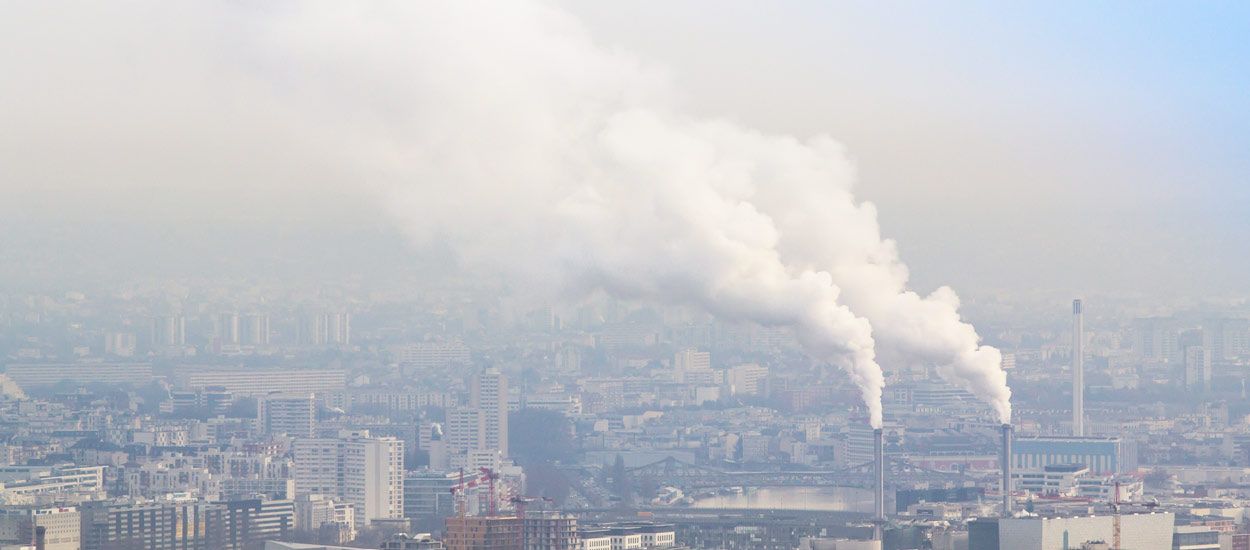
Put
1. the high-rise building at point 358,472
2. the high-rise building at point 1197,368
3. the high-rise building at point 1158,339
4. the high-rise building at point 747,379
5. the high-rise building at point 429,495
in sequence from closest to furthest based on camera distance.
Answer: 1. the high-rise building at point 429,495
2. the high-rise building at point 358,472
3. the high-rise building at point 1158,339
4. the high-rise building at point 1197,368
5. the high-rise building at point 747,379

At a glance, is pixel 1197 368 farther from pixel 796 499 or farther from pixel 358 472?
pixel 358 472

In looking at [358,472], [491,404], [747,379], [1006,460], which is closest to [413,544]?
[1006,460]

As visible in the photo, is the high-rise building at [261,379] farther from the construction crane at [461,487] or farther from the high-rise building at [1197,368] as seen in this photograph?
the high-rise building at [1197,368]

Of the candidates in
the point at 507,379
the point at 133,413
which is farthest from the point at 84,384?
the point at 507,379

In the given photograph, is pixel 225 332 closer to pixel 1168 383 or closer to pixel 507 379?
pixel 507 379

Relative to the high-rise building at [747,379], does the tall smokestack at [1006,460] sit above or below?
below

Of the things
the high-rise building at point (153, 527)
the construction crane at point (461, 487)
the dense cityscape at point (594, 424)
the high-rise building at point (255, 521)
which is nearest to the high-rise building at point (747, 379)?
the dense cityscape at point (594, 424)
